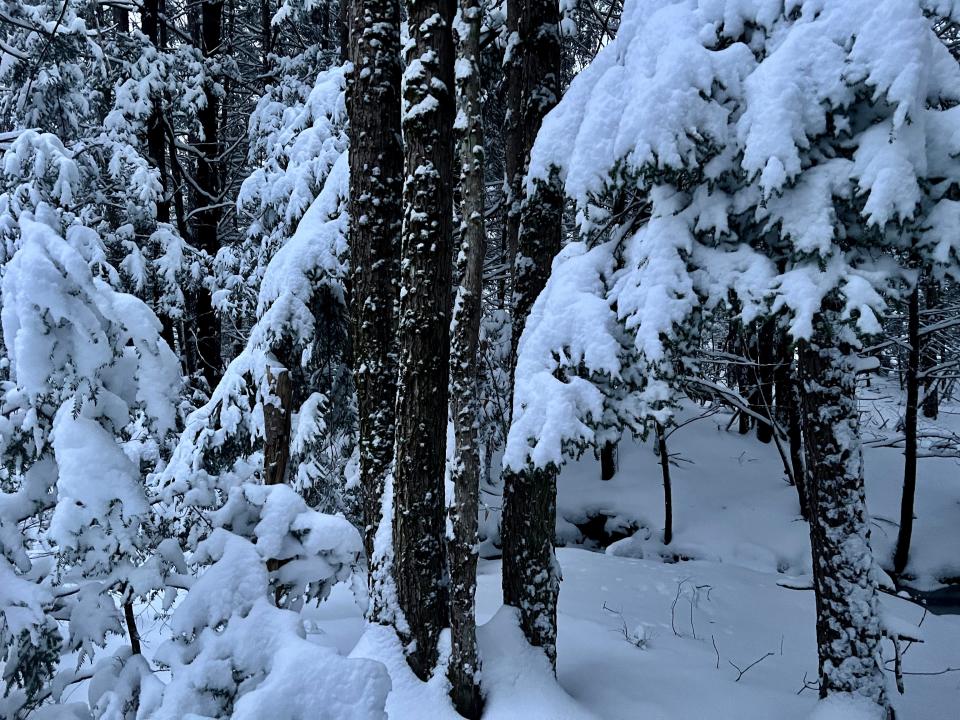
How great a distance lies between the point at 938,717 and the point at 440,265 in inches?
262

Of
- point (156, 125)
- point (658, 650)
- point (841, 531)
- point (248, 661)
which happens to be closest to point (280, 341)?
point (248, 661)

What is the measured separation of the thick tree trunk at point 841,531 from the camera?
4.38m

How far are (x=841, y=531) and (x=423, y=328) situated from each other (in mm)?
3608

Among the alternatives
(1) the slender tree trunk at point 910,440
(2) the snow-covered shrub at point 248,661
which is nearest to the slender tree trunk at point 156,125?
(2) the snow-covered shrub at point 248,661

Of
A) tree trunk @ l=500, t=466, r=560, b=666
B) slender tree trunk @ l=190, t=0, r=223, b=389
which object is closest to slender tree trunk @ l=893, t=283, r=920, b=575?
tree trunk @ l=500, t=466, r=560, b=666

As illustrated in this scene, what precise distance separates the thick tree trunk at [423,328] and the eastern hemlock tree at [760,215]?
747 mm

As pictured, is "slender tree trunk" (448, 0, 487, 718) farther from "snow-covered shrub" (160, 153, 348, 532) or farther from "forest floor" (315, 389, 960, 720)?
"snow-covered shrub" (160, 153, 348, 532)

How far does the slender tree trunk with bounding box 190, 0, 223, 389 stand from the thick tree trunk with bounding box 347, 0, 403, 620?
691 centimetres

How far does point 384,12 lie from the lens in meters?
4.89

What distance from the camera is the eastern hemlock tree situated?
3500 mm

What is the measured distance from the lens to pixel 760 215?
12.5 feet

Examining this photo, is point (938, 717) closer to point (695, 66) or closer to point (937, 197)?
point (937, 197)

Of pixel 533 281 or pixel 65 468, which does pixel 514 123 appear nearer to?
pixel 533 281

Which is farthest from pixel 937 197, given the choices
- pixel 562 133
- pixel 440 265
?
pixel 440 265
